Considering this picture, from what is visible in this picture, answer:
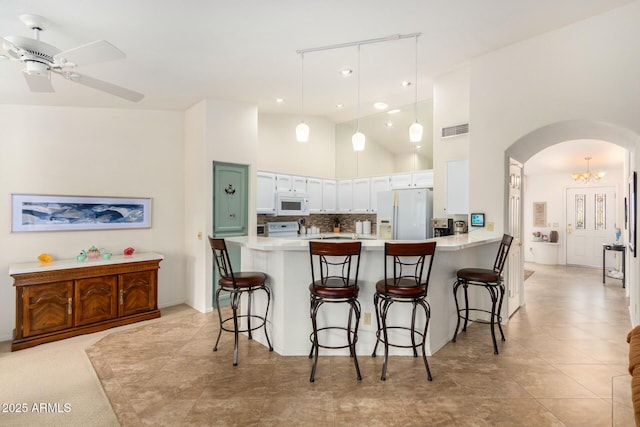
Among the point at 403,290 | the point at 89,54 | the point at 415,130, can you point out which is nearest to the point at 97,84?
the point at 89,54

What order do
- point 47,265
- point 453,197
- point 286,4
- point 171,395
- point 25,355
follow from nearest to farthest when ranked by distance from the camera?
point 171,395
point 286,4
point 25,355
point 47,265
point 453,197

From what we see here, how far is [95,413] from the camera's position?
A: 2.27m

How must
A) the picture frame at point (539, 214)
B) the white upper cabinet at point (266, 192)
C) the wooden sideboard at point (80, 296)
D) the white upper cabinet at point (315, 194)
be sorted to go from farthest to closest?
the picture frame at point (539, 214)
the white upper cabinet at point (315, 194)
the white upper cabinet at point (266, 192)
the wooden sideboard at point (80, 296)

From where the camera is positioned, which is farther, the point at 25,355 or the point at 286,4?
the point at 25,355

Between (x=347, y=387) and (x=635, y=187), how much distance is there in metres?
3.56

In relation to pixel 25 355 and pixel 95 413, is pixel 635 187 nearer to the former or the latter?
pixel 95 413

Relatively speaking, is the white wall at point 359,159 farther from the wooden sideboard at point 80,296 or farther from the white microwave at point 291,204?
the wooden sideboard at point 80,296

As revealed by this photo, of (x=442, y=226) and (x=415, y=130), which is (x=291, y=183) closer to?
(x=442, y=226)

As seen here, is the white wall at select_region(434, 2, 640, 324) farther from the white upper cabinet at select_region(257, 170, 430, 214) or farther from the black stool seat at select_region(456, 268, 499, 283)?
the white upper cabinet at select_region(257, 170, 430, 214)

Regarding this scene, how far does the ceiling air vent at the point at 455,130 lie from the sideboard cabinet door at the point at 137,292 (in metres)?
4.63

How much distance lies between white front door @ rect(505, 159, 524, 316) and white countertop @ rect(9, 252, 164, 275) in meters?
4.65

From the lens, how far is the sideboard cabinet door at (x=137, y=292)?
4.09 meters

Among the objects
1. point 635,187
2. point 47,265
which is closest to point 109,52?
point 47,265

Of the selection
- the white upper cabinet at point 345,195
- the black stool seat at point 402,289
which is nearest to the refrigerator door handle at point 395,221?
the white upper cabinet at point 345,195
